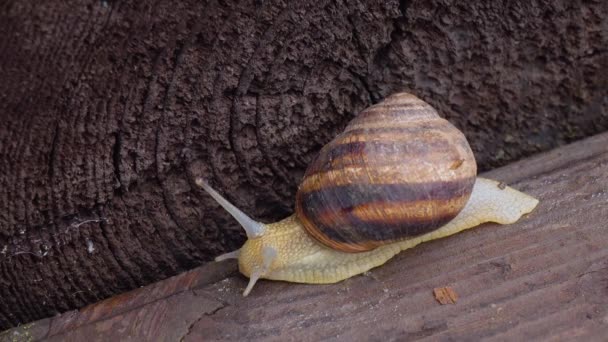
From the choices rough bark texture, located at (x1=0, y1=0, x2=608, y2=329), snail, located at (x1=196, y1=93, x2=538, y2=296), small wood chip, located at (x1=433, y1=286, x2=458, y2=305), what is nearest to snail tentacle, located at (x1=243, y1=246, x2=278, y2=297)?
snail, located at (x1=196, y1=93, x2=538, y2=296)

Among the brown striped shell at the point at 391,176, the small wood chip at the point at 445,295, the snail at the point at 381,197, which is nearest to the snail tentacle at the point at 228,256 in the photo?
the snail at the point at 381,197

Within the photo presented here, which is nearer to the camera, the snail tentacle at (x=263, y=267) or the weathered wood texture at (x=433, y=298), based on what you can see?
the weathered wood texture at (x=433, y=298)

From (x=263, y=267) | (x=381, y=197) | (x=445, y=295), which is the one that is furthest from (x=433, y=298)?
(x=263, y=267)

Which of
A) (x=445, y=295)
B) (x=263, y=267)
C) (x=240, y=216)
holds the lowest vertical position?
(x=445, y=295)

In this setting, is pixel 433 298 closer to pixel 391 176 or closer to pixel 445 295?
pixel 445 295

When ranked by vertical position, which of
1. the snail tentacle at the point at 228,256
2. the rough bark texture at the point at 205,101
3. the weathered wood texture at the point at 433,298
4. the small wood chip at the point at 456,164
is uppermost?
the rough bark texture at the point at 205,101

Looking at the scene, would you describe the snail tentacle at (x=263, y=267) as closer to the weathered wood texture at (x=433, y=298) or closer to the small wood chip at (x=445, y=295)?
the weathered wood texture at (x=433, y=298)
